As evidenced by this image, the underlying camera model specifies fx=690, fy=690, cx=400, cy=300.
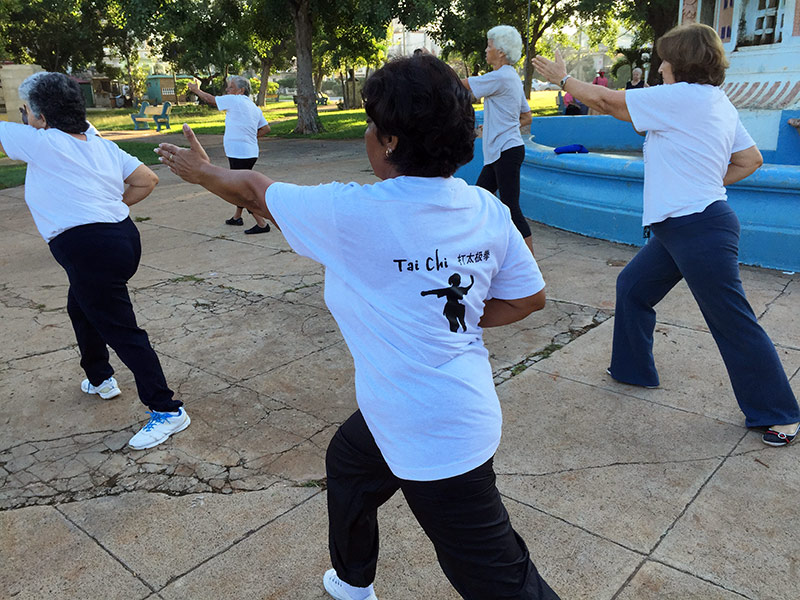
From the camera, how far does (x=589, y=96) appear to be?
326 cm

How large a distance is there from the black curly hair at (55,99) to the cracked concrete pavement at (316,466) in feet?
5.15

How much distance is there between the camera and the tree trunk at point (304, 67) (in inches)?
796

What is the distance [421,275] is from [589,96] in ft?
6.75

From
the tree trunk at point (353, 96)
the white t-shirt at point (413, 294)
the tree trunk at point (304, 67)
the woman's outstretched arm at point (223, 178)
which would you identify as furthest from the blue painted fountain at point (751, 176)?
the tree trunk at point (353, 96)

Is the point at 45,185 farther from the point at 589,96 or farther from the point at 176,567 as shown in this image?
the point at 589,96

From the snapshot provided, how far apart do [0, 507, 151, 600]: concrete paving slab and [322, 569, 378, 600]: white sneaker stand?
0.64 metres

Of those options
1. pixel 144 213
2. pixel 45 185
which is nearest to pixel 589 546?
pixel 45 185

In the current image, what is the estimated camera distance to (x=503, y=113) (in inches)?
233

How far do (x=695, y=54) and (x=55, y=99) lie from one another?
9.83ft

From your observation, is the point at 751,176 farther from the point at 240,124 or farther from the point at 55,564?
the point at 55,564

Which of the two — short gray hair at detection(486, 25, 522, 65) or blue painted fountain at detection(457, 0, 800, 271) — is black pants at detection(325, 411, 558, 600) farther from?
blue painted fountain at detection(457, 0, 800, 271)

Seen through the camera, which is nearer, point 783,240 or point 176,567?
point 176,567

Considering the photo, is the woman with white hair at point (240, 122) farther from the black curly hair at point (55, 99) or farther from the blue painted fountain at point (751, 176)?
the black curly hair at point (55, 99)

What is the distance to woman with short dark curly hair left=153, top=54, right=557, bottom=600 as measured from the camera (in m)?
1.59
